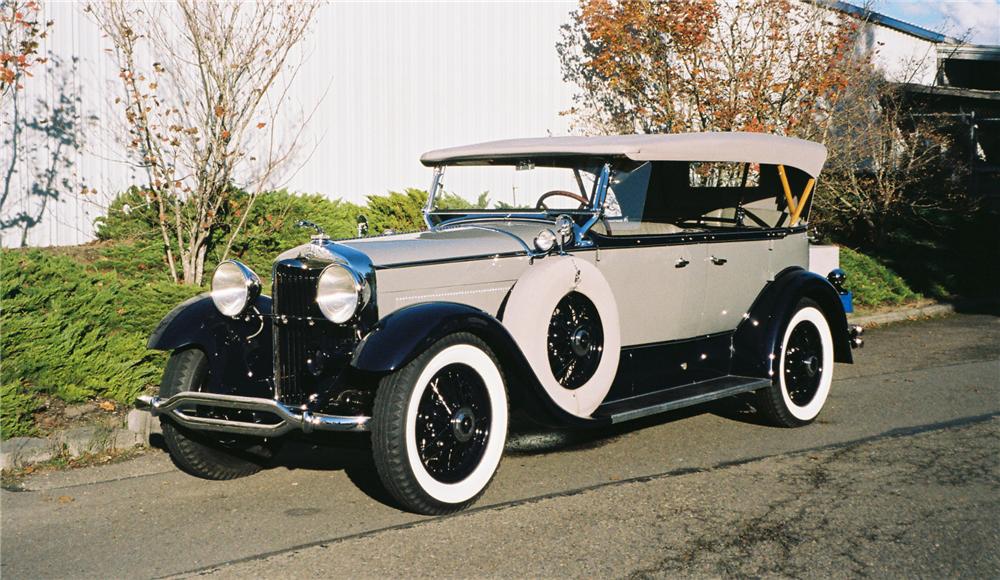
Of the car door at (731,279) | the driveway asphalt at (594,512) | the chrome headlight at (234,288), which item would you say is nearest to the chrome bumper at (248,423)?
the driveway asphalt at (594,512)

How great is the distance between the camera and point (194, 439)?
4867 millimetres

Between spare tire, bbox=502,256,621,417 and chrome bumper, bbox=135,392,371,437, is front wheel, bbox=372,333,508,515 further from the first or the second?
spare tire, bbox=502,256,621,417

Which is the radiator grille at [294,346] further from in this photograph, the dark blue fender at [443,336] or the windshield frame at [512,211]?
the windshield frame at [512,211]

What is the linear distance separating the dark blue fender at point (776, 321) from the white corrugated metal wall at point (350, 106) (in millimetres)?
5880

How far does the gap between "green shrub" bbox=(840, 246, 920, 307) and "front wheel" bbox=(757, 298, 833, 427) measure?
5.12 meters

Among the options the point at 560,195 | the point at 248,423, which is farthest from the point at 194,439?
the point at 560,195

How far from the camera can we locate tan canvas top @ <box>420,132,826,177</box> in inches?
216

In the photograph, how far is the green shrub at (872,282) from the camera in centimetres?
1122

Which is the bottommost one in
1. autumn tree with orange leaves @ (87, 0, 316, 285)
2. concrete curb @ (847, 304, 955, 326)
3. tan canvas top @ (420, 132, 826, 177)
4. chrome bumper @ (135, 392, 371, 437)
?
concrete curb @ (847, 304, 955, 326)

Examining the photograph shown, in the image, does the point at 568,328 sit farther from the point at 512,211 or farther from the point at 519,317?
the point at 512,211

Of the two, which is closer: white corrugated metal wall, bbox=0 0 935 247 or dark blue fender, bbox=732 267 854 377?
dark blue fender, bbox=732 267 854 377

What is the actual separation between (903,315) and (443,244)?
7808mm

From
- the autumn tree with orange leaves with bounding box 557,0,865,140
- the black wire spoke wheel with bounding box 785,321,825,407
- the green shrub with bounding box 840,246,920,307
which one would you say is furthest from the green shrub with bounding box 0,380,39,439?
the green shrub with bounding box 840,246,920,307

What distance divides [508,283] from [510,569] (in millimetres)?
1797
